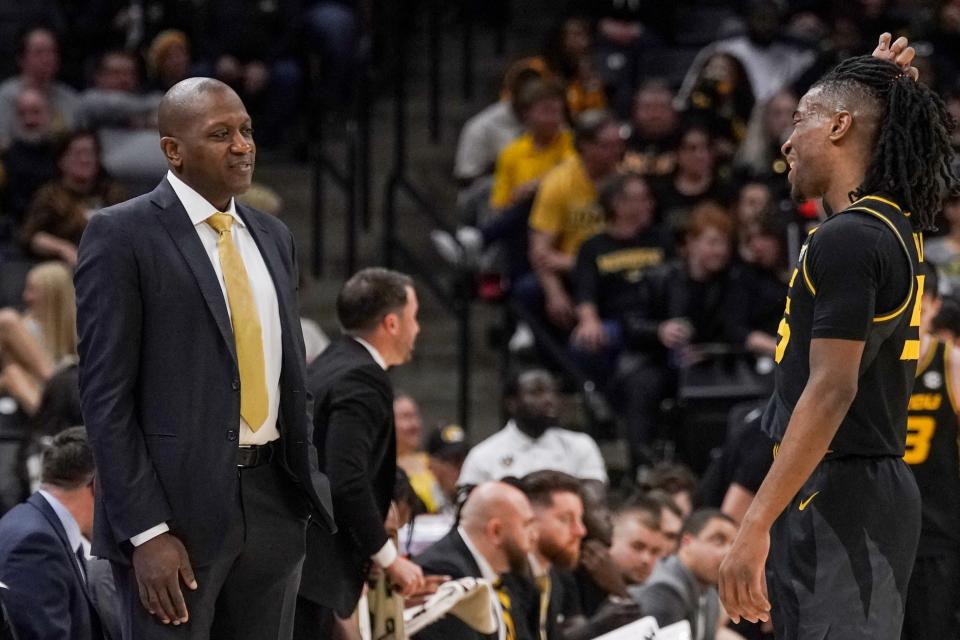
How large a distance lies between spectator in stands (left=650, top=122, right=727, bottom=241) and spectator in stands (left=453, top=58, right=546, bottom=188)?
1147mm

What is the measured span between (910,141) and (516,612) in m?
2.71

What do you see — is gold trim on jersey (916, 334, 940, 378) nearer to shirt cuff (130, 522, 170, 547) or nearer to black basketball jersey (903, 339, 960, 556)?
black basketball jersey (903, 339, 960, 556)

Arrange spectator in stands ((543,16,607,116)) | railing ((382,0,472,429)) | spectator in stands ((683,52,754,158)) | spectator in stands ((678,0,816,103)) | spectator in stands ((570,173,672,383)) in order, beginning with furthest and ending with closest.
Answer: spectator in stands ((543,16,607,116)) → spectator in stands ((678,0,816,103)) → spectator in stands ((683,52,754,158)) → spectator in stands ((570,173,672,383)) → railing ((382,0,472,429))

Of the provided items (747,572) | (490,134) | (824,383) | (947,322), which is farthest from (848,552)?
(490,134)

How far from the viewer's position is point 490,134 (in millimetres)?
11156

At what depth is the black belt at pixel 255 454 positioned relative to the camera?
3957 mm

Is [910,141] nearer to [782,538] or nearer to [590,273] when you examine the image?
[782,538]

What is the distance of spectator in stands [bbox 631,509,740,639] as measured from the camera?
6.49 meters

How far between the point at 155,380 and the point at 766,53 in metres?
8.47

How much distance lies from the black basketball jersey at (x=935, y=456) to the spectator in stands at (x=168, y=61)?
639 centimetres

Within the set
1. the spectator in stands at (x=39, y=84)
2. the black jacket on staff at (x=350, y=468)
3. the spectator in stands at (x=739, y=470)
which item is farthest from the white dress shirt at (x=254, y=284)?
the spectator in stands at (x=39, y=84)

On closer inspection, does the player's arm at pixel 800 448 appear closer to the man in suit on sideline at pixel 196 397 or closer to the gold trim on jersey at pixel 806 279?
the gold trim on jersey at pixel 806 279

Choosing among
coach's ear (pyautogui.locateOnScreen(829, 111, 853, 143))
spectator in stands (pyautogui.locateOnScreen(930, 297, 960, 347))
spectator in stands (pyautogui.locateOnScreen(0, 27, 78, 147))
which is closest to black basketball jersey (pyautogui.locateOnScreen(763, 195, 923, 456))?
coach's ear (pyautogui.locateOnScreen(829, 111, 853, 143))

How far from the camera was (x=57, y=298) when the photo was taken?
8.77 m
